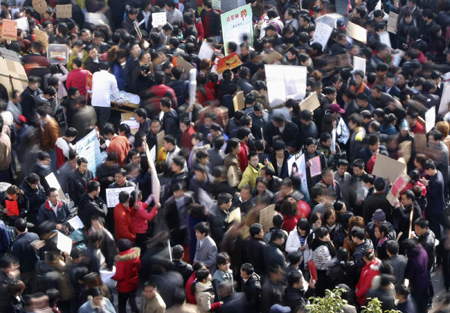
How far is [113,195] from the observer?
370 inches

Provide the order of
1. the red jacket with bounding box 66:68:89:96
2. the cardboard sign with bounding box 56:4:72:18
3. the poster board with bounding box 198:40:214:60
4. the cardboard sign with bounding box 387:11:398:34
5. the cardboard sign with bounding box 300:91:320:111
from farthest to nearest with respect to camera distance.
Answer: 1. the cardboard sign with bounding box 387:11:398:34
2. the cardboard sign with bounding box 56:4:72:18
3. the poster board with bounding box 198:40:214:60
4. the red jacket with bounding box 66:68:89:96
5. the cardboard sign with bounding box 300:91:320:111

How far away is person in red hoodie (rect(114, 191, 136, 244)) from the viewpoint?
9.03 metres

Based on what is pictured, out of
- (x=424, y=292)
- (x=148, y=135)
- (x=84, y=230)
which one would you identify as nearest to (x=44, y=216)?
(x=84, y=230)

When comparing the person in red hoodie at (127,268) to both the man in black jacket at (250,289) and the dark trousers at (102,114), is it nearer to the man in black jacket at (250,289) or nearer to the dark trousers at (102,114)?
the man in black jacket at (250,289)

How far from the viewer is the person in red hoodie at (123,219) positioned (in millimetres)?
9031

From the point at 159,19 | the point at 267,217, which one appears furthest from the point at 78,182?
the point at 159,19

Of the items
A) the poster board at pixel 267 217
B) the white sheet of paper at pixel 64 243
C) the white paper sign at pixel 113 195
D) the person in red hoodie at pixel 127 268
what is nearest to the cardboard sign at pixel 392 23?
the poster board at pixel 267 217

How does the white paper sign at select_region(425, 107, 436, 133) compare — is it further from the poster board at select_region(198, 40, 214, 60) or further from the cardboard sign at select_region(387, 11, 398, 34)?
the cardboard sign at select_region(387, 11, 398, 34)

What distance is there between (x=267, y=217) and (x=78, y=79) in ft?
16.3

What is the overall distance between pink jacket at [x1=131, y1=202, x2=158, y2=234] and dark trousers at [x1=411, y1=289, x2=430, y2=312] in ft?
11.1

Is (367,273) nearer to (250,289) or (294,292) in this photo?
(294,292)

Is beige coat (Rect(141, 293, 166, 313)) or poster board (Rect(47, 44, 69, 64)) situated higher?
poster board (Rect(47, 44, 69, 64))

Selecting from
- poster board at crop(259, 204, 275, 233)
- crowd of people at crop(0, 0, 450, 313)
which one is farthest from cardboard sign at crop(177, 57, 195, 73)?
poster board at crop(259, 204, 275, 233)

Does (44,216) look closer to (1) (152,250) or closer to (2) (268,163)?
(1) (152,250)
